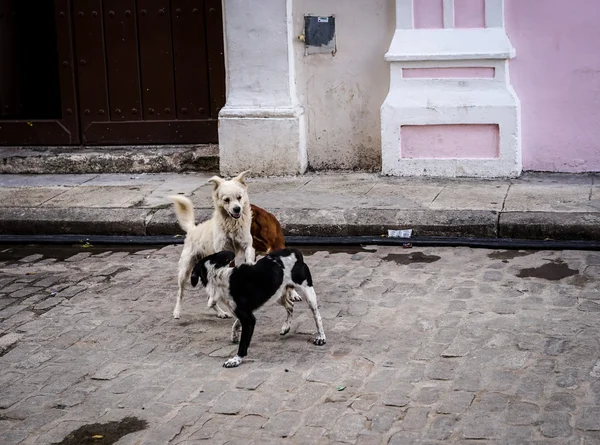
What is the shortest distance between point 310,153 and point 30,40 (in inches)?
167

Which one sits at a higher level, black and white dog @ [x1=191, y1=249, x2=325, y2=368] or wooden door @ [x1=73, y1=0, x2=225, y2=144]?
wooden door @ [x1=73, y1=0, x2=225, y2=144]

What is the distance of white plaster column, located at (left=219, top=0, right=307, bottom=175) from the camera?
9828 millimetres

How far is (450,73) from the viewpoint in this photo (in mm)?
9539

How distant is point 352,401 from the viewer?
4.94 meters

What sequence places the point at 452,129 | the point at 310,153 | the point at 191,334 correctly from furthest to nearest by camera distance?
the point at 310,153
the point at 452,129
the point at 191,334

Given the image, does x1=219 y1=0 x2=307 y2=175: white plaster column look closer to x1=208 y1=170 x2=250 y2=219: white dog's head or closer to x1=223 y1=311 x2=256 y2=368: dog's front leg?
x1=208 y1=170 x2=250 y2=219: white dog's head

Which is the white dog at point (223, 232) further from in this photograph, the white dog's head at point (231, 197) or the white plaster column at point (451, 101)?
the white plaster column at point (451, 101)

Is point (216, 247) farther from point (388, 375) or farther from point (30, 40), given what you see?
point (30, 40)

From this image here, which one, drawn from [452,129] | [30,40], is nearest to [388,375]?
[452,129]

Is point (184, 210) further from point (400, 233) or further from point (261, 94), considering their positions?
point (261, 94)

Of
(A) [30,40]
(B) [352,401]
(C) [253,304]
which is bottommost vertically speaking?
(B) [352,401]

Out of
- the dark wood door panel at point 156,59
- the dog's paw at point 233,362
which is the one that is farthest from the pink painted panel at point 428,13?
the dog's paw at point 233,362

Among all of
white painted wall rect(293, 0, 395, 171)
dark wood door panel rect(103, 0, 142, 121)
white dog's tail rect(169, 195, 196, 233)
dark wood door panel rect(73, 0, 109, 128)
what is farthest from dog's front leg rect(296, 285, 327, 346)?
dark wood door panel rect(73, 0, 109, 128)

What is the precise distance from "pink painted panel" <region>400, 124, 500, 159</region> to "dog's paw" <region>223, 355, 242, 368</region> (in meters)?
4.63
